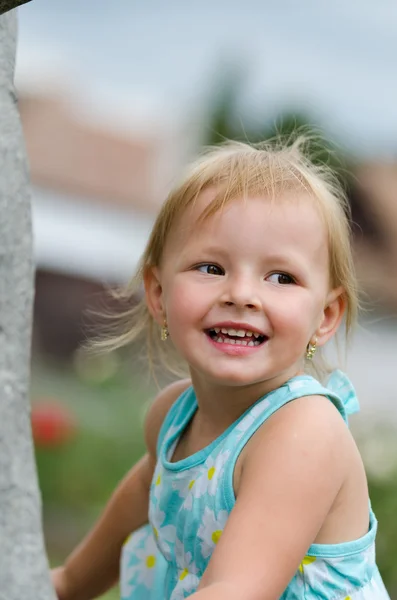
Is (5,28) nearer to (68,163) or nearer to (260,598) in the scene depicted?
(260,598)

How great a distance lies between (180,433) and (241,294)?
1.61ft

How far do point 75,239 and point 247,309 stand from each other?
1773 centimetres

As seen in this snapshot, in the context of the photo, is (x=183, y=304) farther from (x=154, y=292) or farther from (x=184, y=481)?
(x=184, y=481)

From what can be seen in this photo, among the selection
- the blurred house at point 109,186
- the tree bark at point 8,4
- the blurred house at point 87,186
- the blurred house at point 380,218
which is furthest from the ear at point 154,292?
the blurred house at point 380,218

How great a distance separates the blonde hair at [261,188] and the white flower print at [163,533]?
0.48m

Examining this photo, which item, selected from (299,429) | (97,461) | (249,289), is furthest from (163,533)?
(97,461)

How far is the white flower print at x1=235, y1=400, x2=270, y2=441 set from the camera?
185cm

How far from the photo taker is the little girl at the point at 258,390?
5.38 ft

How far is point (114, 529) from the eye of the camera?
2359 mm

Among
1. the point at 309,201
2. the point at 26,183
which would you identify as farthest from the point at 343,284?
the point at 26,183

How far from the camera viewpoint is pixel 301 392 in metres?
1.83

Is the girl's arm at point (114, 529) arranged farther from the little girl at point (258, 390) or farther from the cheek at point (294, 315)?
the cheek at point (294, 315)

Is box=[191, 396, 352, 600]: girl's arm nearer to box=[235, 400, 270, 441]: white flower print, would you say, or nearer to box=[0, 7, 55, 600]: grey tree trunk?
box=[235, 400, 270, 441]: white flower print

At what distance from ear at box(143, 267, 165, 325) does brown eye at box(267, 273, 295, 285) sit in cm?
30
